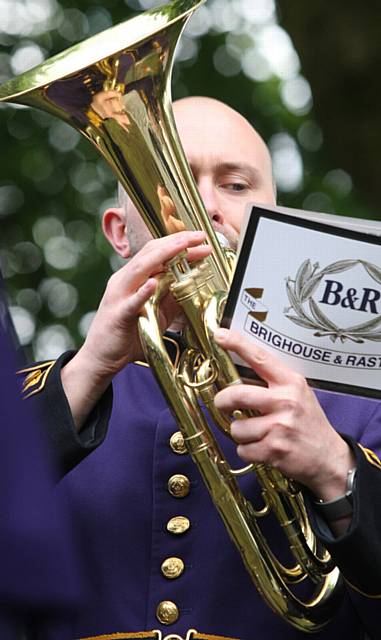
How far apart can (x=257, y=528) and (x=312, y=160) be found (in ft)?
20.6

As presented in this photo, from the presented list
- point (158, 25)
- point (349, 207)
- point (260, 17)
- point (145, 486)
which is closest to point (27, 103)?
point (158, 25)

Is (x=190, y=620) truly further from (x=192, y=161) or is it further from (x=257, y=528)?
(x=192, y=161)

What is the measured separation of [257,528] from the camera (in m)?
2.97

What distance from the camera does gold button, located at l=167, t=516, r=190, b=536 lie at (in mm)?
3125

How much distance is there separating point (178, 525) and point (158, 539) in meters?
0.05

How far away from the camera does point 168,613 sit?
10.0 feet

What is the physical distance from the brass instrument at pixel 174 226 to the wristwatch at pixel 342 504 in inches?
6.0

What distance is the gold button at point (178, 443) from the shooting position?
10.5ft

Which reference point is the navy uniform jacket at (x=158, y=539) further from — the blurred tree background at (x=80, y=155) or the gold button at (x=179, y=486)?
the blurred tree background at (x=80, y=155)

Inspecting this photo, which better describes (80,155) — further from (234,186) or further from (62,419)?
(62,419)

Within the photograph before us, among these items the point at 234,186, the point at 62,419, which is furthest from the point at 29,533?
the point at 234,186

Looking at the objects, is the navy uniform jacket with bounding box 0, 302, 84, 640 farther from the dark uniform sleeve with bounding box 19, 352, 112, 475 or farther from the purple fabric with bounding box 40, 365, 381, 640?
the purple fabric with bounding box 40, 365, 381, 640

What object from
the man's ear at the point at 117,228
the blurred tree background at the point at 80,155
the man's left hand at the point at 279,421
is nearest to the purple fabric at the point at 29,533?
the man's left hand at the point at 279,421

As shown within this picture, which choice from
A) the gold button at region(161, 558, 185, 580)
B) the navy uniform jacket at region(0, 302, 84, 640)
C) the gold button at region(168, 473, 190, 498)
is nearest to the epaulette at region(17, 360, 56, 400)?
the gold button at region(168, 473, 190, 498)
